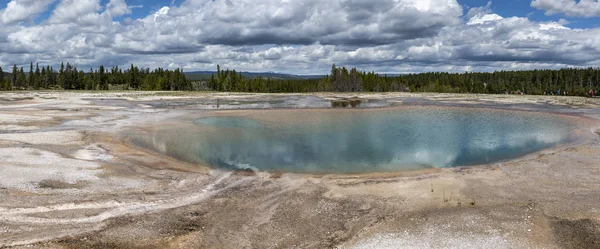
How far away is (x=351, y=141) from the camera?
26.1 m

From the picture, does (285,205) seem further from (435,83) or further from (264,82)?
(435,83)

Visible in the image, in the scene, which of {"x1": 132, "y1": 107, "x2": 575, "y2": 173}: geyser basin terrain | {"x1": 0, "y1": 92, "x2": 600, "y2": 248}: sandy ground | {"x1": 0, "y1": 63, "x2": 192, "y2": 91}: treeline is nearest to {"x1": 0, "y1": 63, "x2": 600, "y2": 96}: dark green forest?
{"x1": 0, "y1": 63, "x2": 192, "y2": 91}: treeline

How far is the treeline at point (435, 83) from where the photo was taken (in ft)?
401

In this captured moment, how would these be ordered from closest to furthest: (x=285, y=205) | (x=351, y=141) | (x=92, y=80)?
1. (x=285, y=205)
2. (x=351, y=141)
3. (x=92, y=80)

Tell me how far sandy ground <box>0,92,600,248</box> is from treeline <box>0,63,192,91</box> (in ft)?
339

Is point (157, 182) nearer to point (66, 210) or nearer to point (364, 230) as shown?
Answer: point (66, 210)

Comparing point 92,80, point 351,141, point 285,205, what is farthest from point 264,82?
point 285,205

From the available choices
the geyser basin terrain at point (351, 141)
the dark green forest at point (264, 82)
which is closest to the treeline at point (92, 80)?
the dark green forest at point (264, 82)

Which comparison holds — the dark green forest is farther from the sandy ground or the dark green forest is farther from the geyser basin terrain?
the sandy ground

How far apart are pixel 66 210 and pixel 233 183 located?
18.0 ft

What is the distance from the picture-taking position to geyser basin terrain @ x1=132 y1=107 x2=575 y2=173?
19656 mm

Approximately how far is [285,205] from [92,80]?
124464 millimetres

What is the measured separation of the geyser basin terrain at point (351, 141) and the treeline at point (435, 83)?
275 ft

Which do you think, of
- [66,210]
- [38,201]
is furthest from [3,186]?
[66,210]
